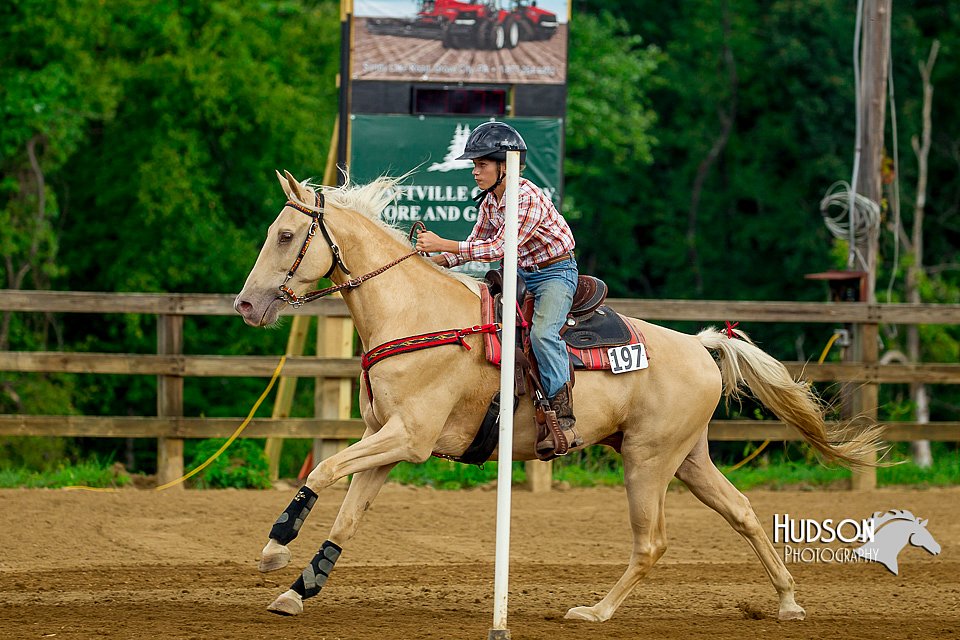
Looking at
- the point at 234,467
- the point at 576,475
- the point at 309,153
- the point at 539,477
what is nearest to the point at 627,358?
the point at 539,477

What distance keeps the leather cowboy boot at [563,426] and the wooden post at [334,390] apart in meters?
4.98

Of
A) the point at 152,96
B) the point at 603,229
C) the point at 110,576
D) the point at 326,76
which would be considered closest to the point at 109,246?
the point at 152,96

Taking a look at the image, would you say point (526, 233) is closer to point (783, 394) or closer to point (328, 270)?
point (328, 270)

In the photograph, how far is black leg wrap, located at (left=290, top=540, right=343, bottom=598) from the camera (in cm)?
623

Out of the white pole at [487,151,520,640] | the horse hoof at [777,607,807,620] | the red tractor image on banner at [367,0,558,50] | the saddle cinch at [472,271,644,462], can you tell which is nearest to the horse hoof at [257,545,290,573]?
the white pole at [487,151,520,640]

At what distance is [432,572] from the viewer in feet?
26.1

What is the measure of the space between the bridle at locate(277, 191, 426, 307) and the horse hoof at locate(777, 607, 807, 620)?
2.94 metres

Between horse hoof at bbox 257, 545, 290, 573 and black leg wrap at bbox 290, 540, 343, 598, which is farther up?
horse hoof at bbox 257, 545, 290, 573

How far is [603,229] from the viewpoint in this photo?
32.4 m

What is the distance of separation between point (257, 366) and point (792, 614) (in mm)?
5862

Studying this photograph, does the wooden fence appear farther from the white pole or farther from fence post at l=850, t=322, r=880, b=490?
the white pole

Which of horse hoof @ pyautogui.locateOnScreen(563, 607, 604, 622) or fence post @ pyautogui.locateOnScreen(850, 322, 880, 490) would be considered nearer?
horse hoof @ pyautogui.locateOnScreen(563, 607, 604, 622)

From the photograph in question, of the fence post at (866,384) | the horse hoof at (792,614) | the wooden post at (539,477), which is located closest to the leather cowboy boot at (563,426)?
the horse hoof at (792,614)

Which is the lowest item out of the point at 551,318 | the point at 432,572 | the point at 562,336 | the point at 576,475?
the point at 576,475
